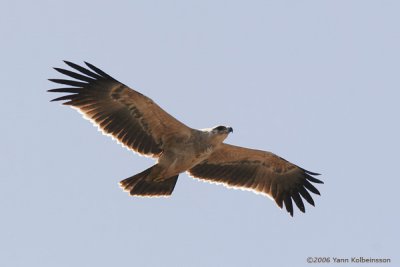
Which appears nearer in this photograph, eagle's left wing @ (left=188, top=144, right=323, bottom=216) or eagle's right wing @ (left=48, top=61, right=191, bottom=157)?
eagle's right wing @ (left=48, top=61, right=191, bottom=157)

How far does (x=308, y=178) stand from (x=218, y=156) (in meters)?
2.17

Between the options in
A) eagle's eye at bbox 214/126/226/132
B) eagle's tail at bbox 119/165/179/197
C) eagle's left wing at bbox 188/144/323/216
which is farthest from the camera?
eagle's left wing at bbox 188/144/323/216

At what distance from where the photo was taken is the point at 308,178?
1605 cm

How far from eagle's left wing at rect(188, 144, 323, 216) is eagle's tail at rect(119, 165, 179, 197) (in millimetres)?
867

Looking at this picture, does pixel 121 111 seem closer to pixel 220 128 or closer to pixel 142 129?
pixel 142 129

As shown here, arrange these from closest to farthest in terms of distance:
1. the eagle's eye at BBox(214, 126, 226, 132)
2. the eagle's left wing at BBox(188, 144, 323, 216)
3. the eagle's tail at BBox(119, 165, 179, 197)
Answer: the eagle's eye at BBox(214, 126, 226, 132), the eagle's tail at BBox(119, 165, 179, 197), the eagle's left wing at BBox(188, 144, 323, 216)

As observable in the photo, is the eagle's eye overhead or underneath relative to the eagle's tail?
overhead

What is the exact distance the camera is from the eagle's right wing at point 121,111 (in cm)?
1400

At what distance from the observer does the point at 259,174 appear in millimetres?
15953

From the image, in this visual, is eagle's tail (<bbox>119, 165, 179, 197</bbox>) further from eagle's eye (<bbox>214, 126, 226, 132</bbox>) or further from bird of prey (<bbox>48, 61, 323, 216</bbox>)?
eagle's eye (<bbox>214, 126, 226, 132</bbox>)

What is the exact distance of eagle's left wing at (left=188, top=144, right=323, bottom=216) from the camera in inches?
608

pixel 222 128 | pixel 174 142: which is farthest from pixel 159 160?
pixel 222 128

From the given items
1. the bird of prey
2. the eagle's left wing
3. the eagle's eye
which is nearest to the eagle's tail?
the bird of prey

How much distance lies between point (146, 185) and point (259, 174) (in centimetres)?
276
